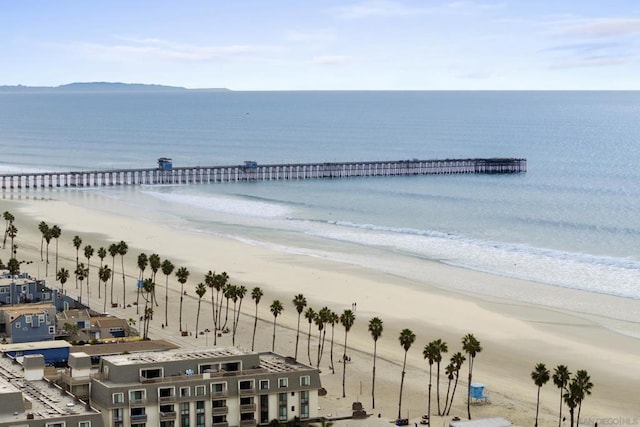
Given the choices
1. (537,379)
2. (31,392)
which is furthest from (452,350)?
(31,392)

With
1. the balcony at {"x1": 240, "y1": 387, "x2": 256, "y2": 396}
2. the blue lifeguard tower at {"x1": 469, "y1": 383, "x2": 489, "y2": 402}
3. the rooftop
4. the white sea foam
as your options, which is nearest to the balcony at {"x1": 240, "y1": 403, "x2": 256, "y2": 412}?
the balcony at {"x1": 240, "y1": 387, "x2": 256, "y2": 396}

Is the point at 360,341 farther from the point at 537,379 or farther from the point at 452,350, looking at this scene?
the point at 537,379

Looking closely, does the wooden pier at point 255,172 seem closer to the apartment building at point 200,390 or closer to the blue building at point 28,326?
the blue building at point 28,326

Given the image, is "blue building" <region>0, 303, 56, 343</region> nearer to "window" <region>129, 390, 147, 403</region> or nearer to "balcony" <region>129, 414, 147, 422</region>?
"window" <region>129, 390, 147, 403</region>

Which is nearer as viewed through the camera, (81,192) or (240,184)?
(81,192)

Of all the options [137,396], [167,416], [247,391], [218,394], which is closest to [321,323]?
[247,391]

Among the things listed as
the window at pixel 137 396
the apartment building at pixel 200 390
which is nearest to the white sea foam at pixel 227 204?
the apartment building at pixel 200 390

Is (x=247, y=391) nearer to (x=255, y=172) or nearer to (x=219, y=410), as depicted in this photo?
(x=219, y=410)
